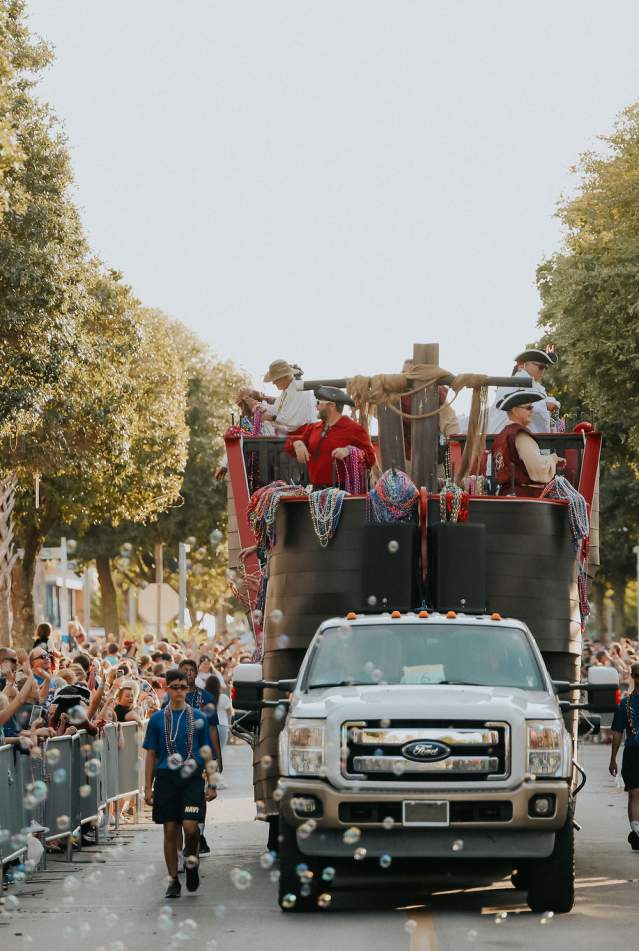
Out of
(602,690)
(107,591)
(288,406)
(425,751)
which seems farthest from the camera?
(107,591)

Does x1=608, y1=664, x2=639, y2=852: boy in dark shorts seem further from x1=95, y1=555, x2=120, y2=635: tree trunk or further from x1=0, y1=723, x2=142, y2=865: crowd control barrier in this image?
x1=95, y1=555, x2=120, y2=635: tree trunk

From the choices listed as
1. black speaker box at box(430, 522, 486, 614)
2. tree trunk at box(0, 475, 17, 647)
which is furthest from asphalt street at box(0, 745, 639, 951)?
tree trunk at box(0, 475, 17, 647)

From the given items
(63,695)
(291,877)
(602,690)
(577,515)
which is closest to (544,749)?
(602,690)

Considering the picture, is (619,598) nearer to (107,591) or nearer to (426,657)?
(107,591)

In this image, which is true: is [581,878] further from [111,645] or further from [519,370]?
[111,645]

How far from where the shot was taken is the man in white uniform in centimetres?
1720

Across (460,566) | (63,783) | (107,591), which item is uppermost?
(460,566)

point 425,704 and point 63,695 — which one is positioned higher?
point 425,704

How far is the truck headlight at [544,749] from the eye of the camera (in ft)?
41.6

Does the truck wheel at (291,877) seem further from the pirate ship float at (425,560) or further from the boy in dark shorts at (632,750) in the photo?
the boy in dark shorts at (632,750)

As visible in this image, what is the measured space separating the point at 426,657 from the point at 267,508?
82.1 inches

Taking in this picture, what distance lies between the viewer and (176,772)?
1481 cm

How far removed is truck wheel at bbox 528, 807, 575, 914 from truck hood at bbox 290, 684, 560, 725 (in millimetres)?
808

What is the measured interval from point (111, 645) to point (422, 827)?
58.5 feet
